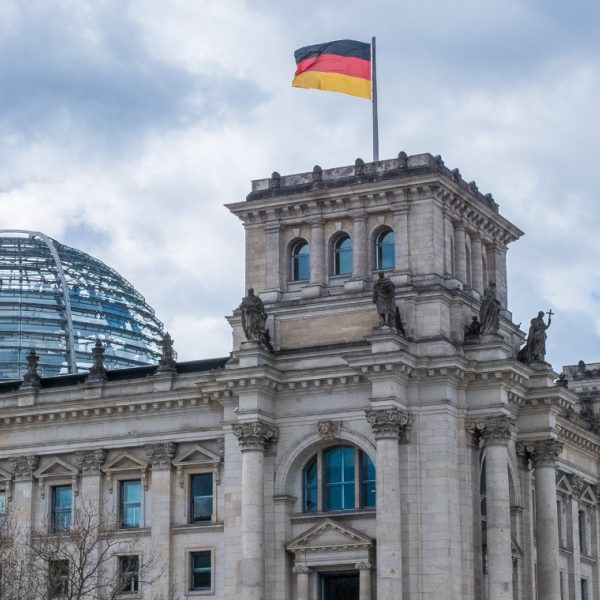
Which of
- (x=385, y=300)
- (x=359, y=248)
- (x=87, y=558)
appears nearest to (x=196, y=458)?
(x=87, y=558)

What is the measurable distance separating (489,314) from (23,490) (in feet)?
77.2

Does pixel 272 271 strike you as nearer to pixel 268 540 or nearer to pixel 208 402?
pixel 208 402

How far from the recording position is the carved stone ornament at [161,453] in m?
74.6

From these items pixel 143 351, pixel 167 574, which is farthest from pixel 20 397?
pixel 143 351

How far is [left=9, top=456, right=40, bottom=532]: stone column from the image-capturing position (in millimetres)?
77062

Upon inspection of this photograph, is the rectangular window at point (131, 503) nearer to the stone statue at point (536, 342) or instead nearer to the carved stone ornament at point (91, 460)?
the carved stone ornament at point (91, 460)

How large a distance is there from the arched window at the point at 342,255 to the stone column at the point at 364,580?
12978mm

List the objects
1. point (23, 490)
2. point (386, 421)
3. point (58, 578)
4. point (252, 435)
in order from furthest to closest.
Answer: point (23, 490), point (252, 435), point (58, 578), point (386, 421)

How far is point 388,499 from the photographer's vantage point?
66625 mm

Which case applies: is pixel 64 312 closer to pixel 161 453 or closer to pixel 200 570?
pixel 161 453

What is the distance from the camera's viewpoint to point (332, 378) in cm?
7000

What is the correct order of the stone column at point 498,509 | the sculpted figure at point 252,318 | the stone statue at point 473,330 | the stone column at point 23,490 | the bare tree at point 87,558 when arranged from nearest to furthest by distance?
the stone column at point 498,509, the bare tree at point 87,558, the stone statue at point 473,330, the sculpted figure at point 252,318, the stone column at point 23,490

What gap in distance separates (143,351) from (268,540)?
6041cm

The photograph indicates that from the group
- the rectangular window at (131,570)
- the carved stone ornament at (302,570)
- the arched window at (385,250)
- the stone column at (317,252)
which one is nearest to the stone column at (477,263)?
the arched window at (385,250)
